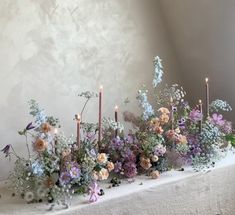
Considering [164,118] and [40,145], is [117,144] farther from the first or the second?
[40,145]

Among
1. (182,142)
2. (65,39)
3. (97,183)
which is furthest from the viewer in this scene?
(65,39)

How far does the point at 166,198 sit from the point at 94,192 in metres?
0.34

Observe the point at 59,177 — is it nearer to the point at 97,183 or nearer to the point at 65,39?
the point at 97,183

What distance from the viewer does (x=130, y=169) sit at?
1.77 metres

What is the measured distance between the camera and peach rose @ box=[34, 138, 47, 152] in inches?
59.6

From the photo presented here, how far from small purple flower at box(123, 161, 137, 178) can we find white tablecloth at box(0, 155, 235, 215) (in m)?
0.03

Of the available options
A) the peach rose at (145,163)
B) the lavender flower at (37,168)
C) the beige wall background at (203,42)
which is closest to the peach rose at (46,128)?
the lavender flower at (37,168)

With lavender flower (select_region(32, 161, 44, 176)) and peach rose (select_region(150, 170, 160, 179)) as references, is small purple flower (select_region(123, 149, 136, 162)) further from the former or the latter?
lavender flower (select_region(32, 161, 44, 176))

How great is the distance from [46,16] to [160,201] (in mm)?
960

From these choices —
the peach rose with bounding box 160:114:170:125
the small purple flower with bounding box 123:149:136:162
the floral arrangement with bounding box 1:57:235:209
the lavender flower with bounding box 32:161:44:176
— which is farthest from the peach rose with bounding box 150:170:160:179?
the lavender flower with bounding box 32:161:44:176

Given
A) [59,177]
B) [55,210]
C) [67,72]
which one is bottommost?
[55,210]

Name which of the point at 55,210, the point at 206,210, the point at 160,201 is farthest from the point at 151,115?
the point at 55,210

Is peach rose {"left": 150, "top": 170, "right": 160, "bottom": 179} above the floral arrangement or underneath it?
underneath

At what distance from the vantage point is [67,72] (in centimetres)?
204
